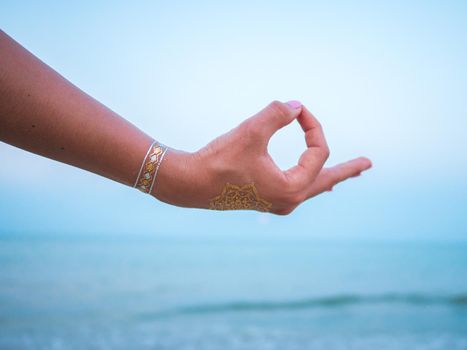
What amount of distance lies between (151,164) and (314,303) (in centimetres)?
1533

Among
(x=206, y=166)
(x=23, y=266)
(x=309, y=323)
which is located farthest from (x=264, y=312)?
(x=23, y=266)

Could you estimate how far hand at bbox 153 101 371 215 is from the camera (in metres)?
1.30

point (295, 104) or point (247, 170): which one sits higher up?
point (295, 104)

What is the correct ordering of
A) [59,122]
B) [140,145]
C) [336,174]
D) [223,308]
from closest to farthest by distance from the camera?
[59,122] → [140,145] → [336,174] → [223,308]

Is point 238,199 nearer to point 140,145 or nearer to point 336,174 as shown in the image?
point 140,145

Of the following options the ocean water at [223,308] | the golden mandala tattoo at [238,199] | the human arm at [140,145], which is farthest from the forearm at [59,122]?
the ocean water at [223,308]

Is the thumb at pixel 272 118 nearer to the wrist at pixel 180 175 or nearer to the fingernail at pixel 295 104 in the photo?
the fingernail at pixel 295 104

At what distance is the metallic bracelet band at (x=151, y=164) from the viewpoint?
130cm

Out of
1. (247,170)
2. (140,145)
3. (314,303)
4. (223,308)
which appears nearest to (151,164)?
(140,145)

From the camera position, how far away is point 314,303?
15.6m

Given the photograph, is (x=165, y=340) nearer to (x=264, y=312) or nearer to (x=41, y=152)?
(x=264, y=312)

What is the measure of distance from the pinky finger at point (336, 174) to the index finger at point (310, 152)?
120mm

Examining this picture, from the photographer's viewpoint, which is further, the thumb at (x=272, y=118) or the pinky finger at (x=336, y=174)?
the pinky finger at (x=336, y=174)

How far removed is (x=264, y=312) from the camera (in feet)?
44.6
